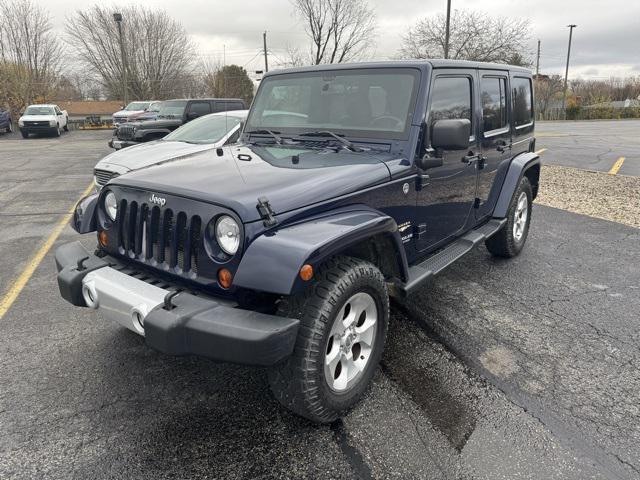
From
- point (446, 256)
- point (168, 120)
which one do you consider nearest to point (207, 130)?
point (168, 120)

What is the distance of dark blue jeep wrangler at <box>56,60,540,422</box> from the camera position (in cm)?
214

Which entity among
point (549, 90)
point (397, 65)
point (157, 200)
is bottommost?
point (157, 200)

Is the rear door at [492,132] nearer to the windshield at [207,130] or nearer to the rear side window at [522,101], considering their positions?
the rear side window at [522,101]

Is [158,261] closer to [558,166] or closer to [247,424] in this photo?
[247,424]

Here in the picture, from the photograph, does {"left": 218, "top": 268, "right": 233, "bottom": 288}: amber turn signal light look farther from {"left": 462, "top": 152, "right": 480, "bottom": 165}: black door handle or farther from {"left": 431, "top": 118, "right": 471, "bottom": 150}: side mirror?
{"left": 462, "top": 152, "right": 480, "bottom": 165}: black door handle

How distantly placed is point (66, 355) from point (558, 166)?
39.7 ft

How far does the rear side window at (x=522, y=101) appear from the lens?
4820 mm

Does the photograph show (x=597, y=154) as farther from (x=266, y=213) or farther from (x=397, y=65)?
(x=266, y=213)

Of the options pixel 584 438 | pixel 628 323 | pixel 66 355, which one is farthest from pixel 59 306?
pixel 628 323

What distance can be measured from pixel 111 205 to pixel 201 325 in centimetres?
129

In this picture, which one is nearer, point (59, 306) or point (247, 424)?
point (247, 424)

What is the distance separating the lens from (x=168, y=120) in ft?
35.8

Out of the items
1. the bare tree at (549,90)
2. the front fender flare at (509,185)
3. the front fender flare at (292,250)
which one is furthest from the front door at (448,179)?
the bare tree at (549,90)

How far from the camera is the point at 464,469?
221 centimetres
